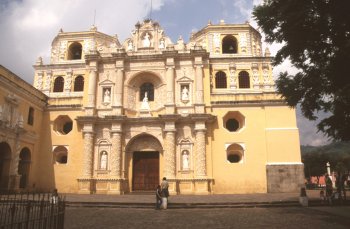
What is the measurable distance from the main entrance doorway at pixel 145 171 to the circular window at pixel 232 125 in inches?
233

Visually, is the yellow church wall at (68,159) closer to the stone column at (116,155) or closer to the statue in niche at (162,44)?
the stone column at (116,155)

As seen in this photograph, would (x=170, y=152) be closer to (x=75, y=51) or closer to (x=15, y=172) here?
(x=15, y=172)

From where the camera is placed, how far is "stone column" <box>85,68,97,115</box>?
24.7 metres

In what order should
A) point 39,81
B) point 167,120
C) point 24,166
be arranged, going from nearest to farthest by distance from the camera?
point 167,120, point 24,166, point 39,81

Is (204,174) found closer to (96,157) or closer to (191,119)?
(191,119)

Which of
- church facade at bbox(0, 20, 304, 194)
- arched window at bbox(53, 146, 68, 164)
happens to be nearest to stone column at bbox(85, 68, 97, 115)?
church facade at bbox(0, 20, 304, 194)

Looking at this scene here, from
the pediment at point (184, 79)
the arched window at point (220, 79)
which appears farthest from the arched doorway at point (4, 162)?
the arched window at point (220, 79)

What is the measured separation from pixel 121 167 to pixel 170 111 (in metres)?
5.44

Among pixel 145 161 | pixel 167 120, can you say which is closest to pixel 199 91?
pixel 167 120

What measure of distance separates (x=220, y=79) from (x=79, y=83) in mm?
11718

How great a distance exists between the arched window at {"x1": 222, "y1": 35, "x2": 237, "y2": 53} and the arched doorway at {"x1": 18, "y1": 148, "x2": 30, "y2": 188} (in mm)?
17716

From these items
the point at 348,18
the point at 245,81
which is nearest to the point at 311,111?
the point at 348,18

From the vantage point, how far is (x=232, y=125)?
2531cm

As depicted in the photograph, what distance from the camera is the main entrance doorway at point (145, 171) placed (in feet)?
79.2
